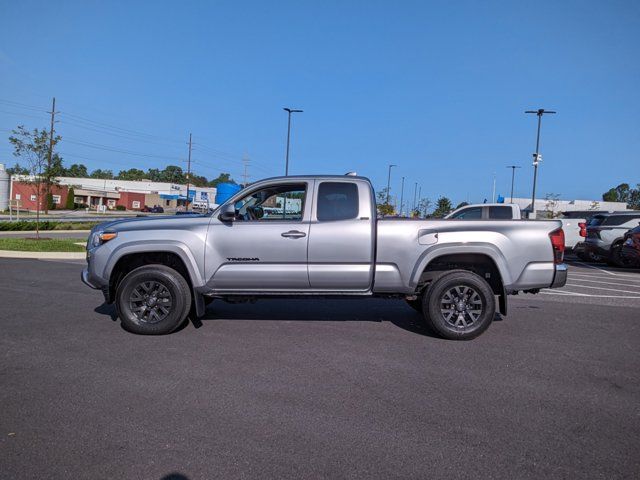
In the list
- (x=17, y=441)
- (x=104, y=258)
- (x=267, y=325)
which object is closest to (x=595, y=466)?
(x=17, y=441)

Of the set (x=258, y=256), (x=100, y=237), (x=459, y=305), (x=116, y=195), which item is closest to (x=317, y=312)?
(x=258, y=256)

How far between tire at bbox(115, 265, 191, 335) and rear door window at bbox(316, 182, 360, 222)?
1979 mm

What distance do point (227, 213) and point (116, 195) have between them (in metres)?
88.2

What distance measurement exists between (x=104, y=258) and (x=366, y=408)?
3953 millimetres

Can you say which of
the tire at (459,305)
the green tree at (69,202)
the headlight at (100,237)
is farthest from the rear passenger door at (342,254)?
the green tree at (69,202)

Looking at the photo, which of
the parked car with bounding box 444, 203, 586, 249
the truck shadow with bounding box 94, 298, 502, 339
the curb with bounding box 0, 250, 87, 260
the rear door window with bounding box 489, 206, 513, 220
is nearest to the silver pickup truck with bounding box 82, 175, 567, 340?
the truck shadow with bounding box 94, 298, 502, 339

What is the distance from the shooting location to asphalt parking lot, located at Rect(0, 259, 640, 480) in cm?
320

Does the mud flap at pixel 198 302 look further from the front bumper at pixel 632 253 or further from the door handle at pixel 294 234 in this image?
the front bumper at pixel 632 253

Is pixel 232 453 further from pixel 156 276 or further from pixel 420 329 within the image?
pixel 420 329

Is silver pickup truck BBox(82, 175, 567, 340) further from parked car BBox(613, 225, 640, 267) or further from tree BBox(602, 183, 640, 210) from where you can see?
tree BBox(602, 183, 640, 210)

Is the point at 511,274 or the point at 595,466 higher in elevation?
the point at 511,274

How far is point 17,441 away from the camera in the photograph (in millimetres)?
3395

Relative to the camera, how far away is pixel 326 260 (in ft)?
20.3

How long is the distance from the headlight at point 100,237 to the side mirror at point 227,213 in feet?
4.56
